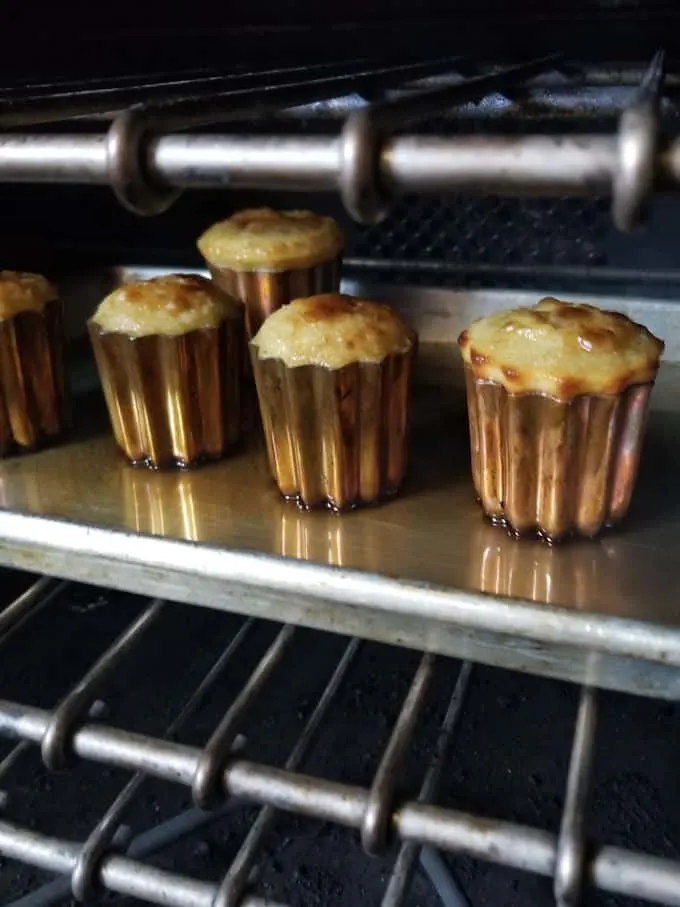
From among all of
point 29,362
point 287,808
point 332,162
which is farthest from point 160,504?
point 332,162

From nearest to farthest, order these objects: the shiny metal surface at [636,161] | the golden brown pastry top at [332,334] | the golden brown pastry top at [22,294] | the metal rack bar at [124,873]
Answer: the shiny metal surface at [636,161]
the metal rack bar at [124,873]
the golden brown pastry top at [332,334]
the golden brown pastry top at [22,294]

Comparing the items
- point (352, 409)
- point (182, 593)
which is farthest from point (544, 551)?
point (182, 593)

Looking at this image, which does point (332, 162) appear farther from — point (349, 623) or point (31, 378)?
point (31, 378)

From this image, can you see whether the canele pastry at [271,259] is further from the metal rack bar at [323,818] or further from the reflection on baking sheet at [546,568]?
the metal rack bar at [323,818]

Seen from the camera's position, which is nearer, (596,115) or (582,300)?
(596,115)

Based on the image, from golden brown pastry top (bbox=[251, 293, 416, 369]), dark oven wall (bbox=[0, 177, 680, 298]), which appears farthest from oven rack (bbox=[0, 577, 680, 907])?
dark oven wall (bbox=[0, 177, 680, 298])

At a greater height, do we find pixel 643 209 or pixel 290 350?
pixel 643 209

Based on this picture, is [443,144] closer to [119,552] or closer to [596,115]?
[119,552]

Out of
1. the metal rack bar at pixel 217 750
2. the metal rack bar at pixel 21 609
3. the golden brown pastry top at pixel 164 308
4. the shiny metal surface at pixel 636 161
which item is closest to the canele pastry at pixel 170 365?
the golden brown pastry top at pixel 164 308
